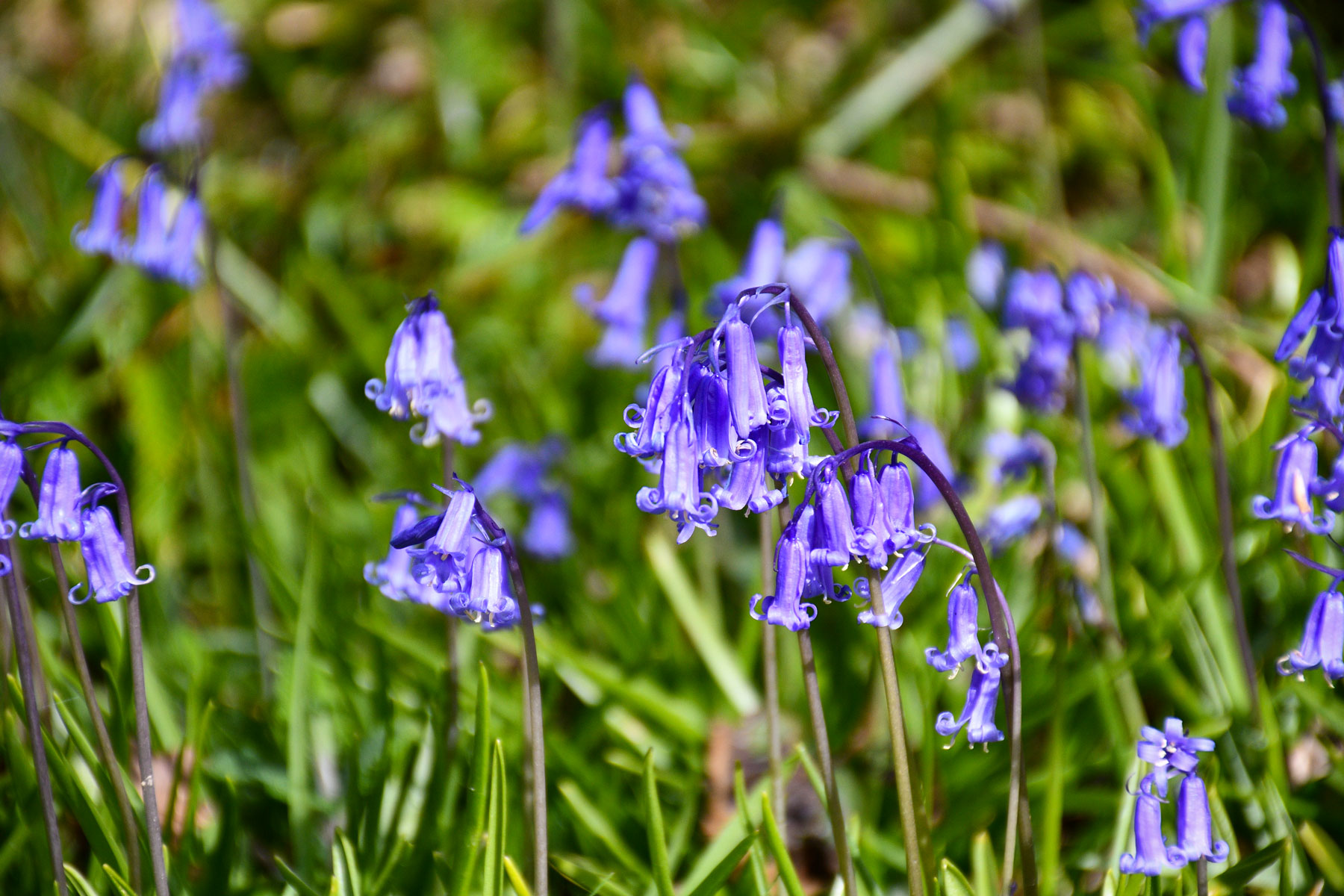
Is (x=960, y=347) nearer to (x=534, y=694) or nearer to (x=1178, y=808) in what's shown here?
(x=1178, y=808)

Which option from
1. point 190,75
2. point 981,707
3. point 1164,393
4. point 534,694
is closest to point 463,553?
point 534,694

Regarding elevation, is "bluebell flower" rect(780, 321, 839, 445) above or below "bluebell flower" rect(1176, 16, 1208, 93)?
below

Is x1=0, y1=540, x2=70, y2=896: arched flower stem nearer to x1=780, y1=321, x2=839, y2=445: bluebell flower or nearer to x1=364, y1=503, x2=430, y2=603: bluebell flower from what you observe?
x1=364, y1=503, x2=430, y2=603: bluebell flower

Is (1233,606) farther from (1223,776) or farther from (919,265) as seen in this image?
(919,265)

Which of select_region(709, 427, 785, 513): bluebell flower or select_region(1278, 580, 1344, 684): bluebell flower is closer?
select_region(709, 427, 785, 513): bluebell flower

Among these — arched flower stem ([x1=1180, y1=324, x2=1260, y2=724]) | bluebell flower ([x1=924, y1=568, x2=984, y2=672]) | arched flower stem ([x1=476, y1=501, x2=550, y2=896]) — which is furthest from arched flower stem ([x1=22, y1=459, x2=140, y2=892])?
arched flower stem ([x1=1180, y1=324, x2=1260, y2=724])

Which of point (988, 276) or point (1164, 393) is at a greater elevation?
point (988, 276)
